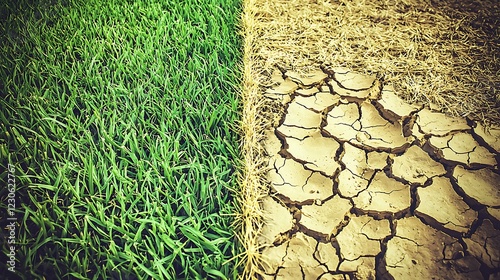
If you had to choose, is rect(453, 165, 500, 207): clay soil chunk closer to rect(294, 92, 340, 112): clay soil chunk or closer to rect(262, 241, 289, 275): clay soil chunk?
rect(294, 92, 340, 112): clay soil chunk

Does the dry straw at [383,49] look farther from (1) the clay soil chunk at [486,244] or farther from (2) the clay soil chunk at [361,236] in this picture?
(1) the clay soil chunk at [486,244]

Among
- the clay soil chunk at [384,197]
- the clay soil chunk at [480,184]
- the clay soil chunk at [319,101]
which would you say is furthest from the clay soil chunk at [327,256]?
the clay soil chunk at [319,101]

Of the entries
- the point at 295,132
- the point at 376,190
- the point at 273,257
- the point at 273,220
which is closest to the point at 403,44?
the point at 295,132

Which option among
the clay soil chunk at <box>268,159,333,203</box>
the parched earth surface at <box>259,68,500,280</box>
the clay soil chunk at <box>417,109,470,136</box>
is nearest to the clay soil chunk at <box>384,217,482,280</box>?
the parched earth surface at <box>259,68,500,280</box>

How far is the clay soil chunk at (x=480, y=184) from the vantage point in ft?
4.43

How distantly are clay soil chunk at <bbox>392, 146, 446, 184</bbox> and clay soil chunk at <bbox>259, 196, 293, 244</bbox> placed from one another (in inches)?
21.5

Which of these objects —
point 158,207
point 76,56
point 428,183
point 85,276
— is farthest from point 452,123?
point 76,56

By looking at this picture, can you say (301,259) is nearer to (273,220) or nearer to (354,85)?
(273,220)

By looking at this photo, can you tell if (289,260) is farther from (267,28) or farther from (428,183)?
(267,28)

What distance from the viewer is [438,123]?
1669mm

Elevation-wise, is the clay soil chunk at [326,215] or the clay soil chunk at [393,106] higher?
the clay soil chunk at [393,106]

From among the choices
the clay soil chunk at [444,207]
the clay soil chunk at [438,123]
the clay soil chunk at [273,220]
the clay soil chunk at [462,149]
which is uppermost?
the clay soil chunk at [438,123]

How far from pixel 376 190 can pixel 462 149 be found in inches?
19.5

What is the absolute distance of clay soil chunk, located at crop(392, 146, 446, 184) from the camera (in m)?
1.46
